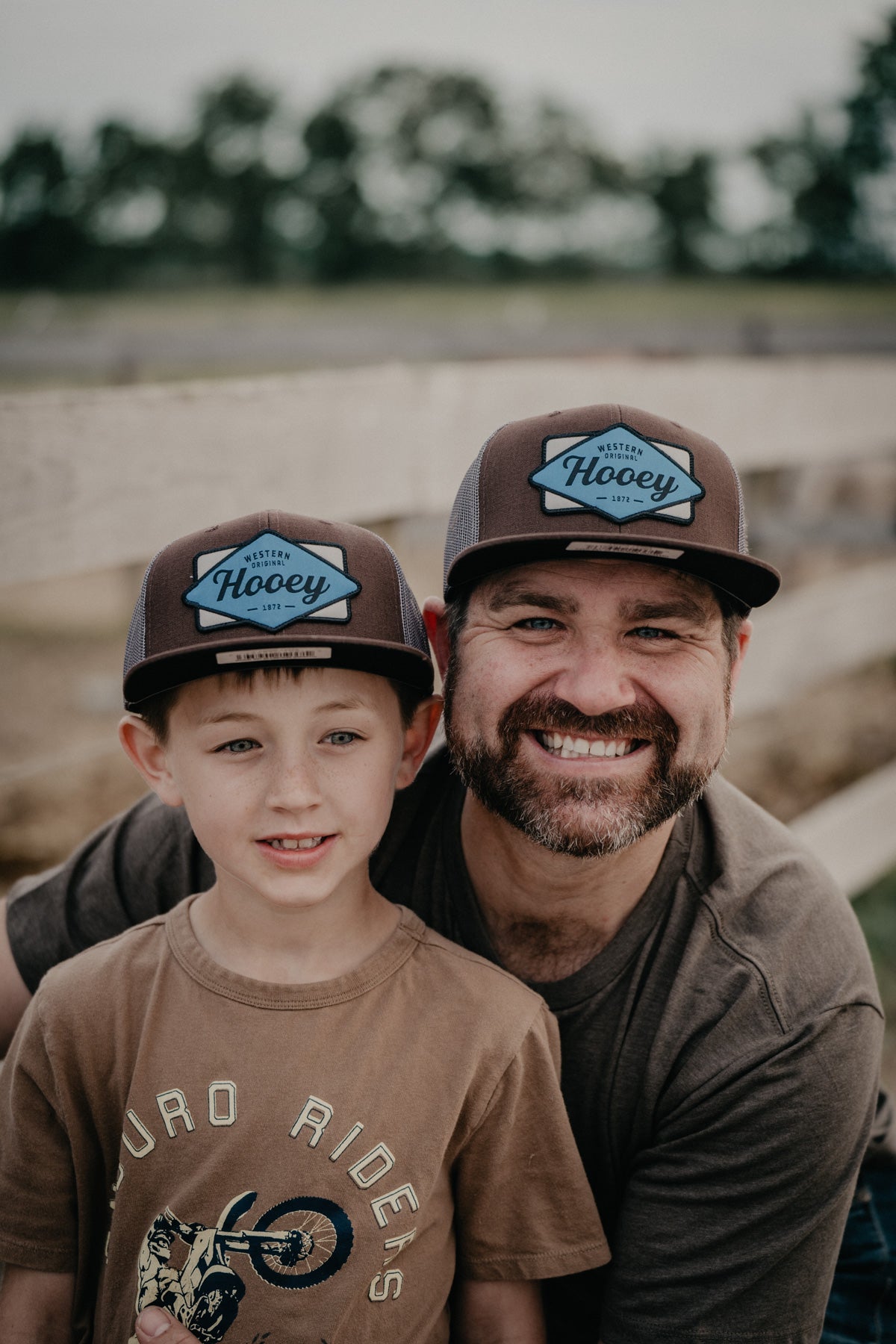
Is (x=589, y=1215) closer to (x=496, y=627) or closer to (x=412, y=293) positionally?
(x=496, y=627)

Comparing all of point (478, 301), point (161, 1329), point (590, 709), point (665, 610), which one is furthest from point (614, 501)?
point (478, 301)

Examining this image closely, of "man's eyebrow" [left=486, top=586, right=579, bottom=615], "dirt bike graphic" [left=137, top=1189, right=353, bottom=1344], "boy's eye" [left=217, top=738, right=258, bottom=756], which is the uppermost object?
"man's eyebrow" [left=486, top=586, right=579, bottom=615]

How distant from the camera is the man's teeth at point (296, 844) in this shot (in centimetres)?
151

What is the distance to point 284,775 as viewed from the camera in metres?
1.47

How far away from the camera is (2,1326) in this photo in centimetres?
152

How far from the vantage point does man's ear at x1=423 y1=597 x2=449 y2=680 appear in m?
1.95

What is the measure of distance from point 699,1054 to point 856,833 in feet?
6.76

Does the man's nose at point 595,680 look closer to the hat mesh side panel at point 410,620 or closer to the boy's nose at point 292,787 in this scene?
the hat mesh side panel at point 410,620

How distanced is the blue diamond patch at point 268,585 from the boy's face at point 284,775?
3.3 inches

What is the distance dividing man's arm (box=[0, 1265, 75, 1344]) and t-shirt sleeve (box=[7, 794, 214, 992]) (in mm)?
480

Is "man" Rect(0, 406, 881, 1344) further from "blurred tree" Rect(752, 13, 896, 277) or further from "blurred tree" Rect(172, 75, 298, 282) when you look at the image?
"blurred tree" Rect(172, 75, 298, 282)

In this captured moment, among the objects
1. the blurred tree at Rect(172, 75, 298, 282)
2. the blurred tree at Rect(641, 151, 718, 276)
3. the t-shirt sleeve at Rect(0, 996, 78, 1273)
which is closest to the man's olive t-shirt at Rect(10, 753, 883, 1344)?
the t-shirt sleeve at Rect(0, 996, 78, 1273)

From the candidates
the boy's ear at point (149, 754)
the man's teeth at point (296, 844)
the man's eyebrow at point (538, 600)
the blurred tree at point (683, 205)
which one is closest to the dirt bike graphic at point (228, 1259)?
the man's teeth at point (296, 844)

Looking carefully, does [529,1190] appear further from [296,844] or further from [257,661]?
[257,661]
